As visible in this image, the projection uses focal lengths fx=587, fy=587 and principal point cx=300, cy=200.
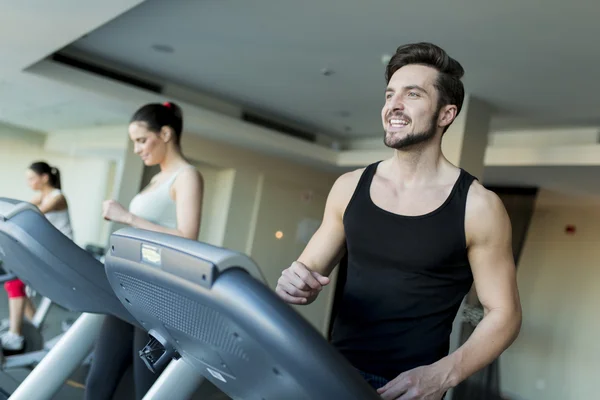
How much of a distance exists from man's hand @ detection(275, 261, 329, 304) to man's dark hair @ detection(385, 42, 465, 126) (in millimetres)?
387

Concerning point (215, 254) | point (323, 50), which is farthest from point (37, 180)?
point (215, 254)

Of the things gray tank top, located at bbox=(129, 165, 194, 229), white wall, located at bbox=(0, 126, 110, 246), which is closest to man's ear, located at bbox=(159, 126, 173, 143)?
gray tank top, located at bbox=(129, 165, 194, 229)

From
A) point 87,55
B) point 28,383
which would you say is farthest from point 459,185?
point 87,55

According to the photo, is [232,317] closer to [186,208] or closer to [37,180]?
[186,208]

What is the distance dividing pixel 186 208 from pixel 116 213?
206 millimetres

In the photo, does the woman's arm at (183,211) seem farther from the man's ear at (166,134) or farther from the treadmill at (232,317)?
the treadmill at (232,317)

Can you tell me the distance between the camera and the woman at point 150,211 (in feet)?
5.21

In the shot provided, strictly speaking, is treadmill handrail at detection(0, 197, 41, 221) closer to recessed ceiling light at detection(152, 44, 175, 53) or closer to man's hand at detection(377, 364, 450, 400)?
man's hand at detection(377, 364, 450, 400)

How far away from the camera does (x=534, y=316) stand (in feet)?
19.9

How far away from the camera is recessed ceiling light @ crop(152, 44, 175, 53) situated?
4597mm

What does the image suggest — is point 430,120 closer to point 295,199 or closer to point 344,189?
point 344,189

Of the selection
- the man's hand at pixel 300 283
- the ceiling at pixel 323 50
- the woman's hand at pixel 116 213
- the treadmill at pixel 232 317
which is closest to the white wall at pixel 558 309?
the ceiling at pixel 323 50

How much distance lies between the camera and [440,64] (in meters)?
1.06

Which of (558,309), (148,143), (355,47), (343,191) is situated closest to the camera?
(343,191)
